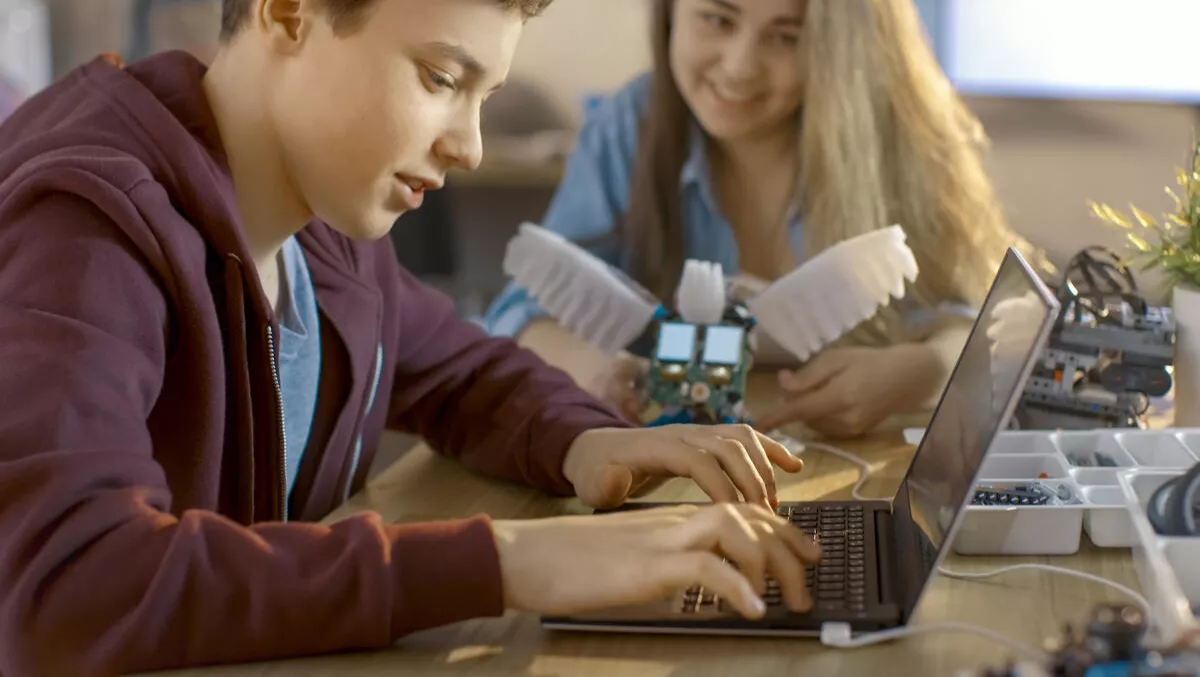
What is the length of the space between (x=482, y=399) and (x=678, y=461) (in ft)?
0.99

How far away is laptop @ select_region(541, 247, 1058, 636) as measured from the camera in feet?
2.52

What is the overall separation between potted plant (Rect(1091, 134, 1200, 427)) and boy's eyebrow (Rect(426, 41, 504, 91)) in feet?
1.90

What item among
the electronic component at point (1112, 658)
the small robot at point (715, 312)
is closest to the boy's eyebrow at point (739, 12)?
the small robot at point (715, 312)

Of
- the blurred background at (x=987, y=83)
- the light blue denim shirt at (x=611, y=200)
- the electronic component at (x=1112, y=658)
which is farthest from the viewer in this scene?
the blurred background at (x=987, y=83)

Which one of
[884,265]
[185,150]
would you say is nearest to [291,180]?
[185,150]

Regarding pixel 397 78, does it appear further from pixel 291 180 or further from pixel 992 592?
pixel 992 592

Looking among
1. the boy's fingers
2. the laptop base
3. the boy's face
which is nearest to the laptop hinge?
the laptop base

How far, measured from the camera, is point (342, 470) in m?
1.18

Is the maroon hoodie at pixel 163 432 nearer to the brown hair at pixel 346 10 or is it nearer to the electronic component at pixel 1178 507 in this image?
the brown hair at pixel 346 10

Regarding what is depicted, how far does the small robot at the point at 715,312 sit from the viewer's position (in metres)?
1.22

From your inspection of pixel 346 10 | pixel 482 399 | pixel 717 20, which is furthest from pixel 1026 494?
pixel 717 20

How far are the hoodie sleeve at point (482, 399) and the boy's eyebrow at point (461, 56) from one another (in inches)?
12.3

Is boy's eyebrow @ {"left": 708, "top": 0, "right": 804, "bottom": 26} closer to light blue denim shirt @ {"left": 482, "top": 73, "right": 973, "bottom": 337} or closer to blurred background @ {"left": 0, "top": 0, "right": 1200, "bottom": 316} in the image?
light blue denim shirt @ {"left": 482, "top": 73, "right": 973, "bottom": 337}

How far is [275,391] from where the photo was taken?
980 millimetres
